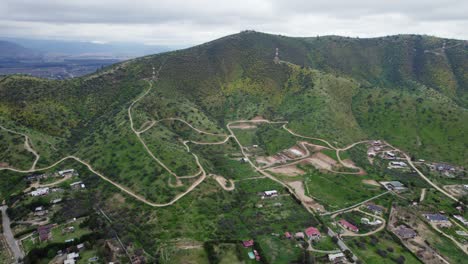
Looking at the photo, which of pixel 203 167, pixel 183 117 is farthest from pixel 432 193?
pixel 183 117

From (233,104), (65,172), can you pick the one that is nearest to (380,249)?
(65,172)

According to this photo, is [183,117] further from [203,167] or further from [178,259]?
[178,259]

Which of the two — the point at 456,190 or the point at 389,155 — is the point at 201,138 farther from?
the point at 456,190

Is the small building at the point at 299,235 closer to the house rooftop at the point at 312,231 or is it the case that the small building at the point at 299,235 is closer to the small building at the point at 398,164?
the house rooftop at the point at 312,231

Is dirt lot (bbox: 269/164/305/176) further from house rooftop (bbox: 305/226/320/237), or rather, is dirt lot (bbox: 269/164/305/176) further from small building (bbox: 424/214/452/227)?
small building (bbox: 424/214/452/227)

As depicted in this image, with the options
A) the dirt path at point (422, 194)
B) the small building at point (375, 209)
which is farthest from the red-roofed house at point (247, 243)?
the dirt path at point (422, 194)

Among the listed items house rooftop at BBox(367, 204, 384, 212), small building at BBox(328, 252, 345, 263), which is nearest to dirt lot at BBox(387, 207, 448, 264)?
house rooftop at BBox(367, 204, 384, 212)
